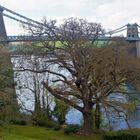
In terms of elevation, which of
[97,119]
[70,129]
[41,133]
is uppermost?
[97,119]

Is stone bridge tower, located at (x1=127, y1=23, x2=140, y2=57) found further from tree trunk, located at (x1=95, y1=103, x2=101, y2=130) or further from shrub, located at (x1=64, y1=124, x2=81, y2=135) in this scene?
shrub, located at (x1=64, y1=124, x2=81, y2=135)

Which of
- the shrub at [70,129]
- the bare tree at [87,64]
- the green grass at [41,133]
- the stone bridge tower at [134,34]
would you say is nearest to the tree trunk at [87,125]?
the bare tree at [87,64]

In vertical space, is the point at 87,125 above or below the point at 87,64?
below

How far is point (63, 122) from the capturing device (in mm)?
29359

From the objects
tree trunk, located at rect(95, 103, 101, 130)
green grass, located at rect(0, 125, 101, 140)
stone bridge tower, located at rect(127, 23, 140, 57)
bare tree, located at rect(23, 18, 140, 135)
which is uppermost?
stone bridge tower, located at rect(127, 23, 140, 57)

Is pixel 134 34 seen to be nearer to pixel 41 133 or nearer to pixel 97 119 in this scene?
pixel 97 119

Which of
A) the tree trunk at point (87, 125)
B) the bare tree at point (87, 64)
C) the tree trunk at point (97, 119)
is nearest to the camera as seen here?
the bare tree at point (87, 64)

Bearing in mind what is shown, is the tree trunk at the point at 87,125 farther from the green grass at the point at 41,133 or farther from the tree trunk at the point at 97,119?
the tree trunk at the point at 97,119

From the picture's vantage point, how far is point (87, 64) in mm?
23812

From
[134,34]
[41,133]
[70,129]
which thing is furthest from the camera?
[134,34]

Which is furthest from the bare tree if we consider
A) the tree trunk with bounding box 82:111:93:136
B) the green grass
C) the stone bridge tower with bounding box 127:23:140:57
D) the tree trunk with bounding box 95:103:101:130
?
the stone bridge tower with bounding box 127:23:140:57

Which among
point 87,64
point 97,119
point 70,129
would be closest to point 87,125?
point 70,129

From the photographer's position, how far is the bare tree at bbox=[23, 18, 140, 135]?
78.0 ft

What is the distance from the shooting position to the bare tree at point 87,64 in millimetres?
23766
